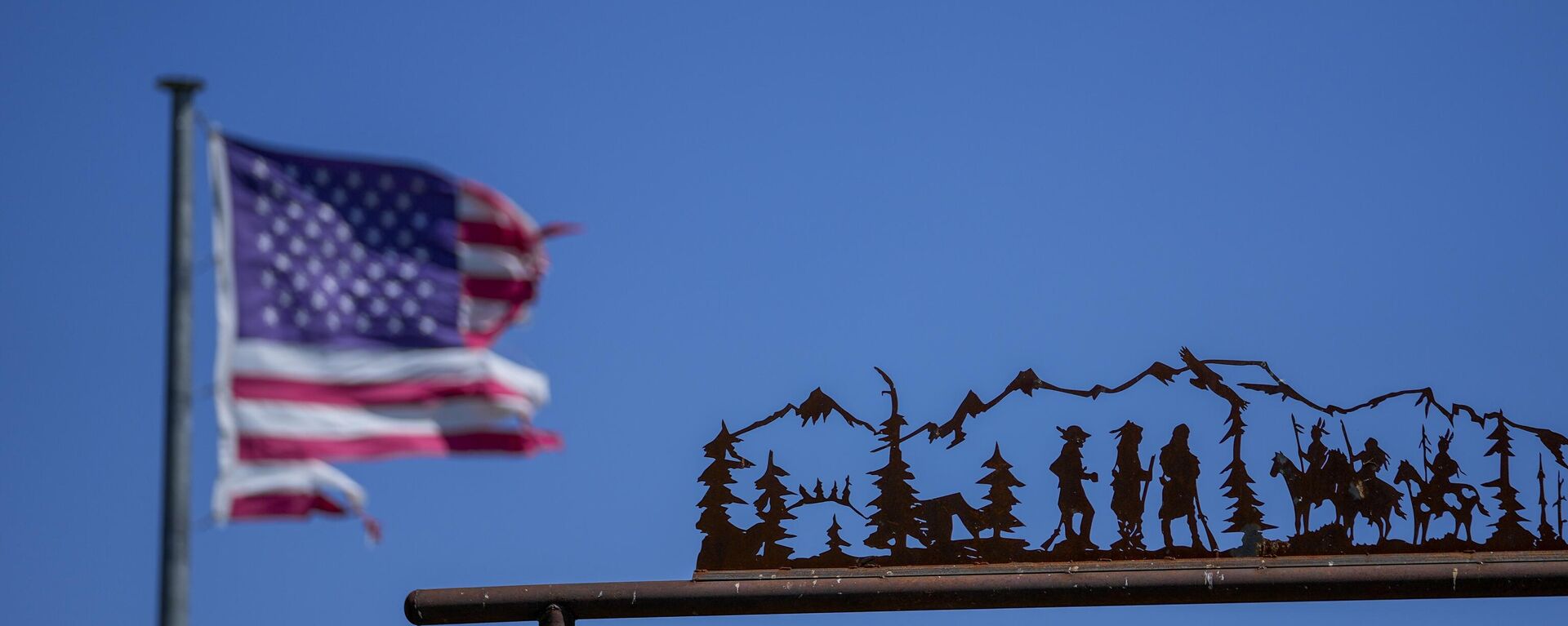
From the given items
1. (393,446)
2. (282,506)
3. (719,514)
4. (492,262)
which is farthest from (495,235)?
(719,514)

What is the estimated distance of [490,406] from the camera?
38.9 feet

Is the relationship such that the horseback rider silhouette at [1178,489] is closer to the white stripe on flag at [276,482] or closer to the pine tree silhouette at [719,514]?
the pine tree silhouette at [719,514]

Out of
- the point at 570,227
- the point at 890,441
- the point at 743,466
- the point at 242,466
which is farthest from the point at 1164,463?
the point at 242,466

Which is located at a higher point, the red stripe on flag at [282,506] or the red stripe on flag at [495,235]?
the red stripe on flag at [495,235]

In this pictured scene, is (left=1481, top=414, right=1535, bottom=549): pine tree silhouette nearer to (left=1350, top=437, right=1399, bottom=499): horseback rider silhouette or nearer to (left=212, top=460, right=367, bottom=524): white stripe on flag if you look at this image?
(left=1350, top=437, right=1399, bottom=499): horseback rider silhouette

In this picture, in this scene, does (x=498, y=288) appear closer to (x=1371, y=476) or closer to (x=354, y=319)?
(x=354, y=319)

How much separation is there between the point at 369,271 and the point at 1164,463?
9472 millimetres

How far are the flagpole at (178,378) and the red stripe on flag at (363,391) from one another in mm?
422

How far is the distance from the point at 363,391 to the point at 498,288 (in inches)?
40.1

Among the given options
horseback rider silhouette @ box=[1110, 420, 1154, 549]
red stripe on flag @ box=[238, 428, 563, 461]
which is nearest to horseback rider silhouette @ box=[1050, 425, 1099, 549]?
horseback rider silhouette @ box=[1110, 420, 1154, 549]

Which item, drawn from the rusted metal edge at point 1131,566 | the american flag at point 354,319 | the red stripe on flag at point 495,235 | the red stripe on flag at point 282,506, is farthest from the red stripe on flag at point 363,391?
the rusted metal edge at point 1131,566

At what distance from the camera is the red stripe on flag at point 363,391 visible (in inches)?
441

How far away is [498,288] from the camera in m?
12.1

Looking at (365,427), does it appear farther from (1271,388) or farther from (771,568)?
(1271,388)
